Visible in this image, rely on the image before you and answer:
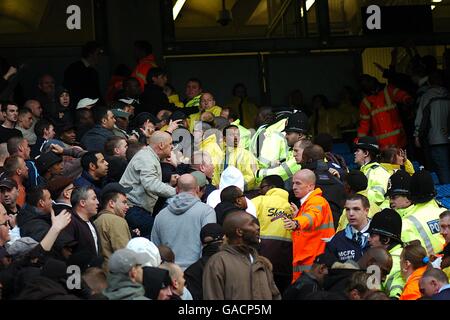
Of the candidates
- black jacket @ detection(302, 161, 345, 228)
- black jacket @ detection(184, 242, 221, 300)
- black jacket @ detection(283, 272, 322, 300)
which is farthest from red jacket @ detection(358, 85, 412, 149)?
black jacket @ detection(283, 272, 322, 300)

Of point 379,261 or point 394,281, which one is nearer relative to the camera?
point 379,261

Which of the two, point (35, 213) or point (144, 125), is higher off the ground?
point (144, 125)

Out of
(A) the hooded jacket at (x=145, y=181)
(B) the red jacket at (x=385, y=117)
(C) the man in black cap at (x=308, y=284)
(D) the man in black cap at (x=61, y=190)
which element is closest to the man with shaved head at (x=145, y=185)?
(A) the hooded jacket at (x=145, y=181)

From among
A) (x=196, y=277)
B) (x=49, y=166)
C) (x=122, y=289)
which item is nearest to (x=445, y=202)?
(x=49, y=166)

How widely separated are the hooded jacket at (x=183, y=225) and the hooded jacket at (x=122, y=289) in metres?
3.02

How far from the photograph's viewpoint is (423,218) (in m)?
14.6

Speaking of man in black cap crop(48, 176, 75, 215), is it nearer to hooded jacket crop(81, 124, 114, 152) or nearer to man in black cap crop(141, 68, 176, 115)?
hooded jacket crop(81, 124, 114, 152)

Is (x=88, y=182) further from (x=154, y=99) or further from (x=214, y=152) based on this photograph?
(x=154, y=99)

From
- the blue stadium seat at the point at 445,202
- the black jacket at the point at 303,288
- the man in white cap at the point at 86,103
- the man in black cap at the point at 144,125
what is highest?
the man in white cap at the point at 86,103

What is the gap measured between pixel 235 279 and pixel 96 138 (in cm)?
637

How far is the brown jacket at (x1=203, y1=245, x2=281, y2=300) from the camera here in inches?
461

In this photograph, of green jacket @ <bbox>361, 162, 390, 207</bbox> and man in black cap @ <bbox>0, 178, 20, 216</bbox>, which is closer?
man in black cap @ <bbox>0, 178, 20, 216</bbox>

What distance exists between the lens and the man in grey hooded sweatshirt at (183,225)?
46.4 ft

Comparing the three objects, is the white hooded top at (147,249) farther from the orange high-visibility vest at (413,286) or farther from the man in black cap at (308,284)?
the orange high-visibility vest at (413,286)
